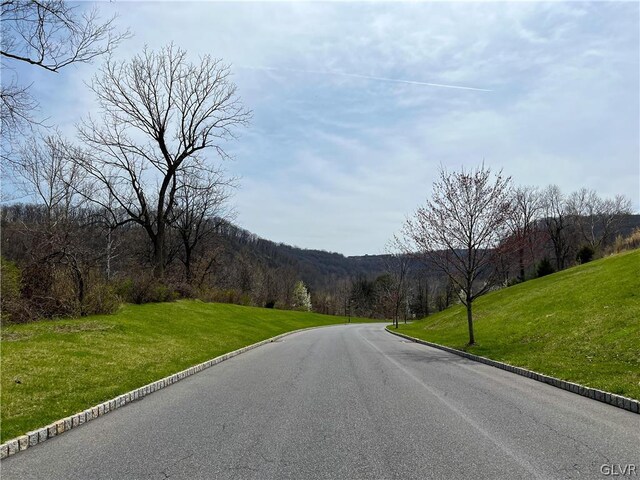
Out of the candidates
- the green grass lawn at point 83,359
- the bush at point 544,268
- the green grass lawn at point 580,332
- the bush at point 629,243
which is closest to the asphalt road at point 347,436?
the green grass lawn at point 83,359

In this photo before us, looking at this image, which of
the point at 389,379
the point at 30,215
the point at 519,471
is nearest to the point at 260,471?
the point at 519,471

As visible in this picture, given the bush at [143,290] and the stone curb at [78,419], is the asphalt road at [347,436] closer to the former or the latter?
the stone curb at [78,419]

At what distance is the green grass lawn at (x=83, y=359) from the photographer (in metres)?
8.46

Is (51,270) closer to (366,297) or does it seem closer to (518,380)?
(518,380)

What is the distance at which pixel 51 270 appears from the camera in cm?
1898

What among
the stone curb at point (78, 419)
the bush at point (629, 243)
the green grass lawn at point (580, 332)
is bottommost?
the stone curb at point (78, 419)

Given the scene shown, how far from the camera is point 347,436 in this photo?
6805 millimetres

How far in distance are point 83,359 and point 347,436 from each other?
354 inches

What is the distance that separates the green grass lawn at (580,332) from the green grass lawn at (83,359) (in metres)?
10.5

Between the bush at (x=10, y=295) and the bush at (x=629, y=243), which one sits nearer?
the bush at (x=10, y=295)

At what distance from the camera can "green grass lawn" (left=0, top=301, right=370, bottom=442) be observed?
8461mm

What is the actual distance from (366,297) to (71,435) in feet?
457

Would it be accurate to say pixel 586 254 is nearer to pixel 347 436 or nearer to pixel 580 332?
pixel 580 332

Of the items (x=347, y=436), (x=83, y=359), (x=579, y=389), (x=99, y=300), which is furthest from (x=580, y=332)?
(x=99, y=300)
